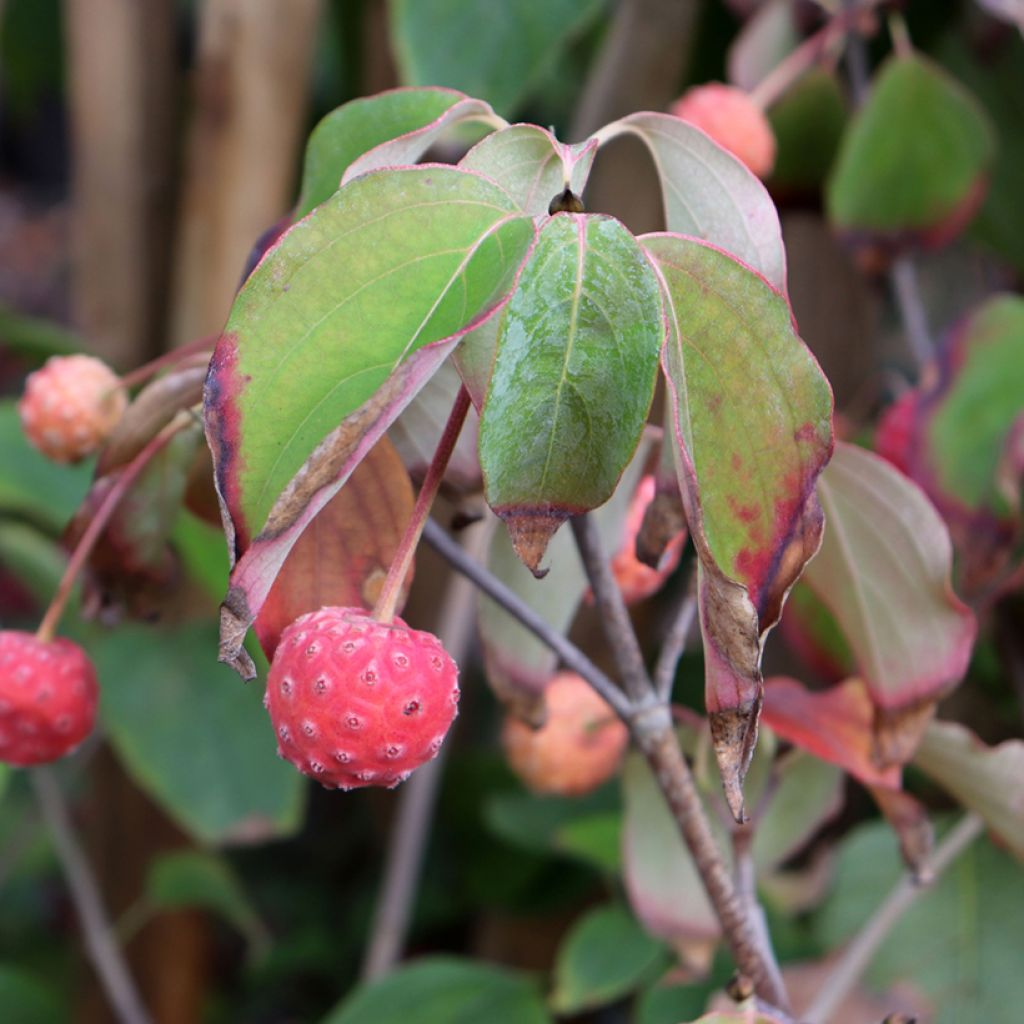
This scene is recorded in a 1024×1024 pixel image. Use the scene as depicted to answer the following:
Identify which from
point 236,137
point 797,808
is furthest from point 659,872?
point 236,137

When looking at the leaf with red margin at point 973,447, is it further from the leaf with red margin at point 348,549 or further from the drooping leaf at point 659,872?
the leaf with red margin at point 348,549

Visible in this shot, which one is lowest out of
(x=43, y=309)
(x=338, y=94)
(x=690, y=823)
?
(x=43, y=309)

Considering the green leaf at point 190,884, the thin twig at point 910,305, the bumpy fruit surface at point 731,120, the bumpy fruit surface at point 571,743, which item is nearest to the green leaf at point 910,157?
the thin twig at point 910,305

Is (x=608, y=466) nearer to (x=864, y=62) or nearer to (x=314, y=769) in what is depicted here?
(x=314, y=769)

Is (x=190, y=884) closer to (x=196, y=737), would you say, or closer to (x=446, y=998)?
(x=196, y=737)

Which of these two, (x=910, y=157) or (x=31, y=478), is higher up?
(x=910, y=157)

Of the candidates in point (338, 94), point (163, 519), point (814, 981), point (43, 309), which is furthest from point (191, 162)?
point (43, 309)
